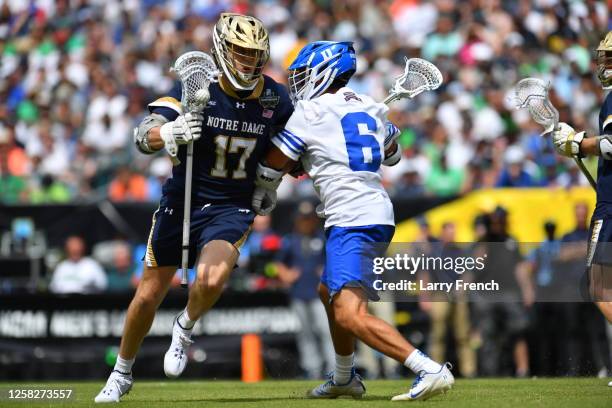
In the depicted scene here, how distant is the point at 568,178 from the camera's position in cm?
1408

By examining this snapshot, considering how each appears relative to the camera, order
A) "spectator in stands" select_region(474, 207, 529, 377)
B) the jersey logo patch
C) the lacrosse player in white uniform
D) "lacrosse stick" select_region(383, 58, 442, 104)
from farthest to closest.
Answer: "spectator in stands" select_region(474, 207, 529, 377) < "lacrosse stick" select_region(383, 58, 442, 104) < the jersey logo patch < the lacrosse player in white uniform

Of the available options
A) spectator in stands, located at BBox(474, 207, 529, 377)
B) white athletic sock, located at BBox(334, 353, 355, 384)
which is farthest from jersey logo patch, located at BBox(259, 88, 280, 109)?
spectator in stands, located at BBox(474, 207, 529, 377)

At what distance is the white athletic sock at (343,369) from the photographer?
7.80m

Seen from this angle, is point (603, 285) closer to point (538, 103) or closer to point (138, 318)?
point (538, 103)

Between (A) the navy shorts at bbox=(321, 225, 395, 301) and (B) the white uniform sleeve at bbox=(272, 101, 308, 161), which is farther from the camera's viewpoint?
(B) the white uniform sleeve at bbox=(272, 101, 308, 161)

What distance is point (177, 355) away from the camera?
7.48m

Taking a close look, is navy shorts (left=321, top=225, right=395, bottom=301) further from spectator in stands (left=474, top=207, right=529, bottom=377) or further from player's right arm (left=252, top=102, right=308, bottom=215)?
spectator in stands (left=474, top=207, right=529, bottom=377)

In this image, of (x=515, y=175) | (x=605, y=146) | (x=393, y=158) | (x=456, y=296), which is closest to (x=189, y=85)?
(x=393, y=158)

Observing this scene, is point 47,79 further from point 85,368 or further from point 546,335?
point 546,335

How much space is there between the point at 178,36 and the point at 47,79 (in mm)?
2186

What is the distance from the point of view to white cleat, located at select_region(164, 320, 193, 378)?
24.3 ft

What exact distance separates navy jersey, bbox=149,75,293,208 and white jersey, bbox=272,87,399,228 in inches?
15.4

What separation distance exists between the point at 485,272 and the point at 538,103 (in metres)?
2.42

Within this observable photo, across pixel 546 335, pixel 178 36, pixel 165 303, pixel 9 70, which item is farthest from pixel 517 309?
pixel 9 70
